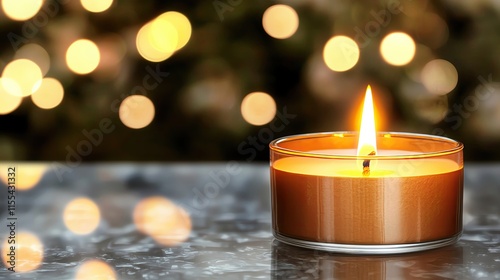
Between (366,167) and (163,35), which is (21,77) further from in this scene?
(366,167)

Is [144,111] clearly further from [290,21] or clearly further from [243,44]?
[290,21]

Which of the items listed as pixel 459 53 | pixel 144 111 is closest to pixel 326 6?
pixel 459 53

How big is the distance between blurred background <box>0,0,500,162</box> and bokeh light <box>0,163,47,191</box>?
642 mm

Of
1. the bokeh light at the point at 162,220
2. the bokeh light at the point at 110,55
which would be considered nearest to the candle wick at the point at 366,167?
the bokeh light at the point at 162,220

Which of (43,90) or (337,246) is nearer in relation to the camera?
(337,246)

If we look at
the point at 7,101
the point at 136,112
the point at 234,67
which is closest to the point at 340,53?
the point at 234,67

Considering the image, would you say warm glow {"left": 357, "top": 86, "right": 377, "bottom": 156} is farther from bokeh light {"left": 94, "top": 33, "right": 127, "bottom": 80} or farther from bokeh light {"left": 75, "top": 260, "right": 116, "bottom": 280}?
bokeh light {"left": 94, "top": 33, "right": 127, "bottom": 80}

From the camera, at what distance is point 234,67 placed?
174 cm

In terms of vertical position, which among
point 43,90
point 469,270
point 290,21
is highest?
point 290,21

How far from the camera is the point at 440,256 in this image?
0.64 meters

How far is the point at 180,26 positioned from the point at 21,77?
15.1 inches

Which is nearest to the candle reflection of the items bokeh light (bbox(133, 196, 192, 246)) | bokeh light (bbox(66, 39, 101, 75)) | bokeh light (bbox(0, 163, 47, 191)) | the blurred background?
bokeh light (bbox(133, 196, 192, 246))

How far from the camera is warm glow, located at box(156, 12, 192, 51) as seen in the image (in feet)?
5.60

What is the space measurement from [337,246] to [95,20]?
50.2 inches
